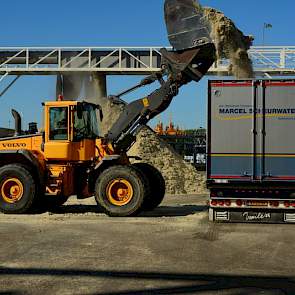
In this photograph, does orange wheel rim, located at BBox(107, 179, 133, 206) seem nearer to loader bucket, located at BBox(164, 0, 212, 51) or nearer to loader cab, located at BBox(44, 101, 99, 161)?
loader cab, located at BBox(44, 101, 99, 161)

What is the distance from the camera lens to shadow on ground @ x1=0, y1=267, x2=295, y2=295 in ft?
23.0

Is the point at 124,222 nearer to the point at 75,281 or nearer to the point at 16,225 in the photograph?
the point at 16,225

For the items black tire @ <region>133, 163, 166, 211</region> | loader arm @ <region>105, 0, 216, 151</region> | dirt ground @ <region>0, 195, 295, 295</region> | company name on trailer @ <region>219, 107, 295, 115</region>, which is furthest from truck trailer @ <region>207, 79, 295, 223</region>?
black tire @ <region>133, 163, 166, 211</region>

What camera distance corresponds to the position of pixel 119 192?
46.5 feet

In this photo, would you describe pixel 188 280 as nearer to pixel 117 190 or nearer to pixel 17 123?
pixel 117 190

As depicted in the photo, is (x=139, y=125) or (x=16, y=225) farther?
(x=139, y=125)

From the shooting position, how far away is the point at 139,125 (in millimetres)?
15281

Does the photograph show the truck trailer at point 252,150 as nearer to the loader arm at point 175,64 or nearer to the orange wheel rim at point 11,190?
the loader arm at point 175,64

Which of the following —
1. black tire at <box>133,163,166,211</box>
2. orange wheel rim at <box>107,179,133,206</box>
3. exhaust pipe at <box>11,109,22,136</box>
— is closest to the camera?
orange wheel rim at <box>107,179,133,206</box>

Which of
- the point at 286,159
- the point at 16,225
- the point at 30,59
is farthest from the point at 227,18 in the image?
the point at 30,59

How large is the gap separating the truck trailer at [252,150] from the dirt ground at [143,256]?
474 millimetres

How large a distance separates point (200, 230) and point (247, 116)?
2849mm

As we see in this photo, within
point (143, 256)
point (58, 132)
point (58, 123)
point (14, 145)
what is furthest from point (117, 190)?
point (143, 256)

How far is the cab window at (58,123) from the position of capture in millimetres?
14711
